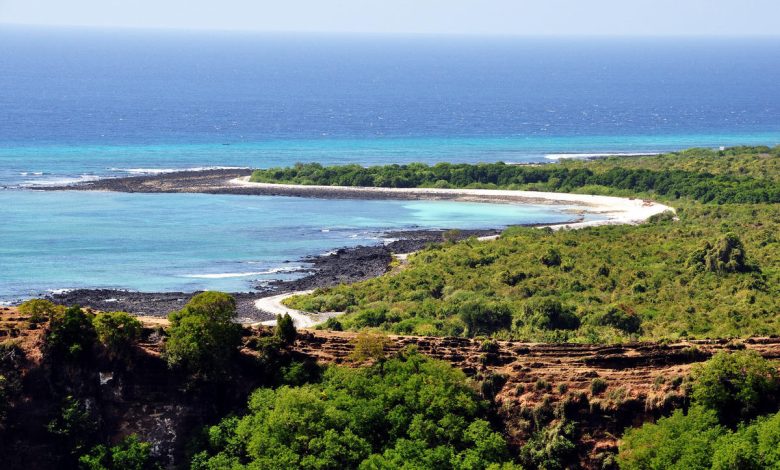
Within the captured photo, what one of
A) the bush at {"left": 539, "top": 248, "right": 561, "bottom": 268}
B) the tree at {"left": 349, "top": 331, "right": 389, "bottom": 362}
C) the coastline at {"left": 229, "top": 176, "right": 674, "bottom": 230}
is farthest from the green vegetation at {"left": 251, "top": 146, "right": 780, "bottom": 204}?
the tree at {"left": 349, "top": 331, "right": 389, "bottom": 362}

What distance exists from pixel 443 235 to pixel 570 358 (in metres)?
65.5

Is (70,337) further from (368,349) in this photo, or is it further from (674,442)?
(674,442)

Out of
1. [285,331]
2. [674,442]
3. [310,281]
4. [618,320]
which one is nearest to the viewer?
[674,442]

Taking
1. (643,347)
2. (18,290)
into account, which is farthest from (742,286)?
(18,290)

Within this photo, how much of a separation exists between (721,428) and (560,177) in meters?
112

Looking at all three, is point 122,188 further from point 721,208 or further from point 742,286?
point 742,286

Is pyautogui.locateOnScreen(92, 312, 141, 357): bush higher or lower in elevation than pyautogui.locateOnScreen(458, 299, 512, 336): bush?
higher

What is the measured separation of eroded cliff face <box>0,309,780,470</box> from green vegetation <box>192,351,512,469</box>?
1.65 m

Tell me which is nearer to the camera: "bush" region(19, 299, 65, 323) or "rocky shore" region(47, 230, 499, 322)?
"bush" region(19, 299, 65, 323)

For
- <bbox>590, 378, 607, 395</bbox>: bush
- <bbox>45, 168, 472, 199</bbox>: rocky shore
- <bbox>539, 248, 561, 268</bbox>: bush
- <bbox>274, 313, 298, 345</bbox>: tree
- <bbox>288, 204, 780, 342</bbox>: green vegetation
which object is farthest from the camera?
<bbox>45, 168, 472, 199</bbox>: rocky shore

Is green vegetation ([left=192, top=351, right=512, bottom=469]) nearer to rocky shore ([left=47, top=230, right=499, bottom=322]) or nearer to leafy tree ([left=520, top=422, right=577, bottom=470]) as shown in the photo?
leafy tree ([left=520, top=422, right=577, bottom=470])

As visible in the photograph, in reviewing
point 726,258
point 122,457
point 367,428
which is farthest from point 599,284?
point 122,457

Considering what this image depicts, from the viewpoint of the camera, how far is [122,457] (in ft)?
171

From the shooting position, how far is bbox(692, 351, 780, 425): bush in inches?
2031
